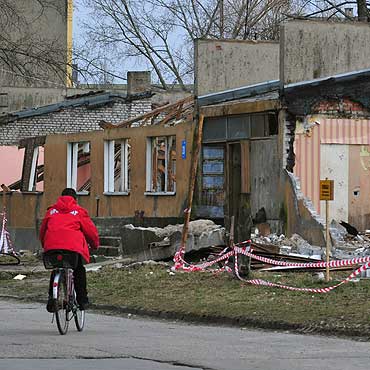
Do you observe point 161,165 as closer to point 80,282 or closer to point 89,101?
point 89,101

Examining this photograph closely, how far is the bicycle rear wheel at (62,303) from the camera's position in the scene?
1463 cm

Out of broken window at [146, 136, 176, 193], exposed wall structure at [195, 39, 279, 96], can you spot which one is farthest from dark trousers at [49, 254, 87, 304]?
exposed wall structure at [195, 39, 279, 96]

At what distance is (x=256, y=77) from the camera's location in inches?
1287

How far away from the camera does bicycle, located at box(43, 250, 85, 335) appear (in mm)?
14742

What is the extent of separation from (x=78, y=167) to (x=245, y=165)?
829 centimetres

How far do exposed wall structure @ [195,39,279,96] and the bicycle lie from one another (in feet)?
53.8

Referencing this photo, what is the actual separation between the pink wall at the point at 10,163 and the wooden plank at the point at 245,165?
51.4ft

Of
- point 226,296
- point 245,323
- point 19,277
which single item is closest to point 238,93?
point 19,277

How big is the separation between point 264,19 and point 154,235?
104 feet

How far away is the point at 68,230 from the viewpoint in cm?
1501

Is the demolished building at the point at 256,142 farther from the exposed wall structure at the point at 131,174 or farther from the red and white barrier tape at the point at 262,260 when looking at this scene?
the red and white barrier tape at the point at 262,260

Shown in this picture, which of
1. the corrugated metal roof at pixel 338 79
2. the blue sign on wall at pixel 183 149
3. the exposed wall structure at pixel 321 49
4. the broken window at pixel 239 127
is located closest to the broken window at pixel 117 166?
A: the blue sign on wall at pixel 183 149

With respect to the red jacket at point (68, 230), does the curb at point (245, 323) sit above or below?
below

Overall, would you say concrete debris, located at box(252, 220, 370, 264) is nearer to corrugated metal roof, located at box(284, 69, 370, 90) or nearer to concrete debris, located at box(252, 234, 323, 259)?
concrete debris, located at box(252, 234, 323, 259)
